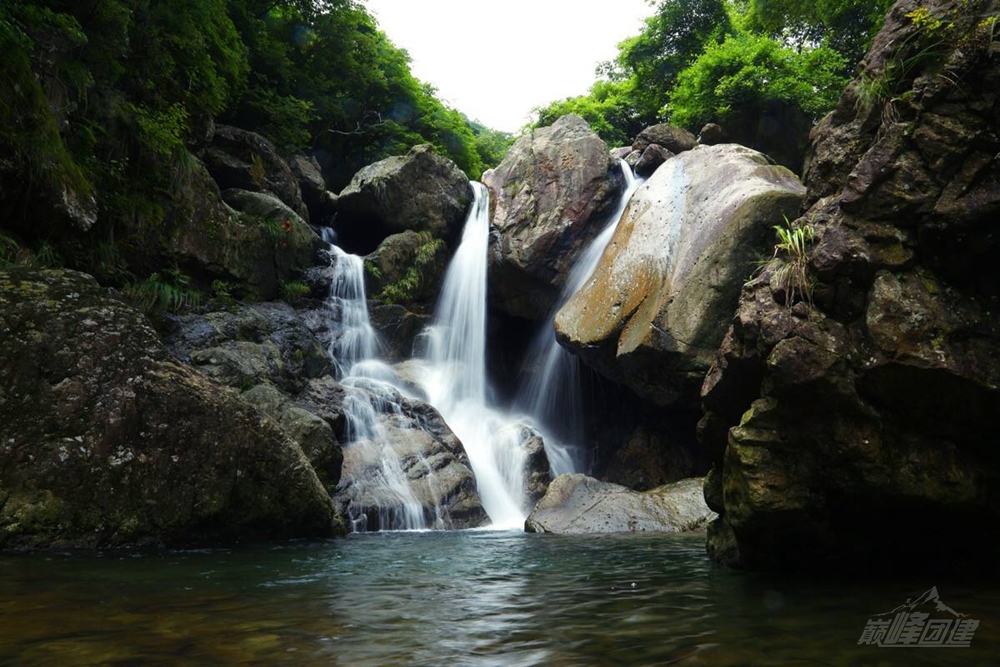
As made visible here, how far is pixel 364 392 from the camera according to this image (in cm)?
1255

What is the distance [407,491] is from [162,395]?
15.1ft

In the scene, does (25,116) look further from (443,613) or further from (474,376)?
(474,376)

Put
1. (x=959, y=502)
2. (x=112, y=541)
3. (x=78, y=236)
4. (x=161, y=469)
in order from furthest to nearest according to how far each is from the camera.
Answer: (x=78, y=236) < (x=161, y=469) < (x=112, y=541) < (x=959, y=502)

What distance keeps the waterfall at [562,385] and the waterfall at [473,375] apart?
104cm

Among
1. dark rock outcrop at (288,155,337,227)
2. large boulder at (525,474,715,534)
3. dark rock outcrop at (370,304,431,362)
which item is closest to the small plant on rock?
large boulder at (525,474,715,534)

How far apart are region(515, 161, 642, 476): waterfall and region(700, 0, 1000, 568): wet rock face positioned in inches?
395

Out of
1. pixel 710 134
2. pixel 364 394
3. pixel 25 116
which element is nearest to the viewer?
pixel 25 116

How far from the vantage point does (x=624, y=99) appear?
25.2m

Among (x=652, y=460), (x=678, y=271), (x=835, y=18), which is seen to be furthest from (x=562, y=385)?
(x=835, y=18)

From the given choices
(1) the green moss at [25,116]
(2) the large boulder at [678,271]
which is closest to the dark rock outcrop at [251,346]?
(1) the green moss at [25,116]

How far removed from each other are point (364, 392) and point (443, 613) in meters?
8.96

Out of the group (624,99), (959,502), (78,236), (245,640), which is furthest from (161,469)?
(624,99)

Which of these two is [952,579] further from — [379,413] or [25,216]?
[25,216]

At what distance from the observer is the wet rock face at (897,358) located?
4.31 meters
